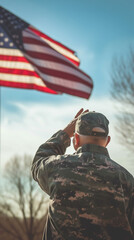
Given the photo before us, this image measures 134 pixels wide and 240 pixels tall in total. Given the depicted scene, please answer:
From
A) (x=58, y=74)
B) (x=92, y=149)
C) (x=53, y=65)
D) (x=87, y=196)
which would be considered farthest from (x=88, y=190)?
(x=53, y=65)

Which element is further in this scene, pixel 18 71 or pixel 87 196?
pixel 18 71

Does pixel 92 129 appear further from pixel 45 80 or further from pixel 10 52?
pixel 10 52

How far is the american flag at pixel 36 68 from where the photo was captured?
21.1ft

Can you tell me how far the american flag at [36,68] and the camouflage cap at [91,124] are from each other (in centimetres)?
438

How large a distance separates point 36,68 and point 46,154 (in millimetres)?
4668

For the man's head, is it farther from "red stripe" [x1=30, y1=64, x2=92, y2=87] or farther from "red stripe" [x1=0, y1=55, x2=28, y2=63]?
"red stripe" [x1=0, y1=55, x2=28, y2=63]

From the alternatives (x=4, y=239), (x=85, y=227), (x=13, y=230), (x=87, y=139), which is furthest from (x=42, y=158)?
(x=4, y=239)

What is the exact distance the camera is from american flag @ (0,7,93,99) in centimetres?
645

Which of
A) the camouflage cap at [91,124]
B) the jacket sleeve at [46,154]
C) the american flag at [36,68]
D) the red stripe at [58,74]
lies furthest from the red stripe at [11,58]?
the camouflage cap at [91,124]

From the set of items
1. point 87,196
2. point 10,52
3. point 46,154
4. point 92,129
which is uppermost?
point 10,52

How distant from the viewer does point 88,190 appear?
1797mm

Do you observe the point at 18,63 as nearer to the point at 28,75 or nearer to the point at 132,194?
the point at 28,75

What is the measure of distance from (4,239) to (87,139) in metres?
36.4

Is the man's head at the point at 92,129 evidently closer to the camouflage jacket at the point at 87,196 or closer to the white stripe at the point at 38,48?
the camouflage jacket at the point at 87,196
